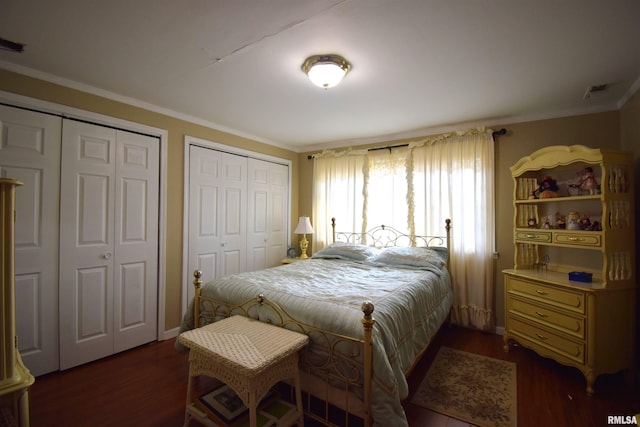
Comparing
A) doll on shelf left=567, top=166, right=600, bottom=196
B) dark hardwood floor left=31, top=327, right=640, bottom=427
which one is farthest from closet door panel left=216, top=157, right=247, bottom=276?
doll on shelf left=567, top=166, right=600, bottom=196

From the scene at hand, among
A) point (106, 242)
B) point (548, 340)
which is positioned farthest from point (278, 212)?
point (548, 340)

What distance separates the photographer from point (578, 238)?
2.47 meters

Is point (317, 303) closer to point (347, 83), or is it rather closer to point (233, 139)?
point (347, 83)

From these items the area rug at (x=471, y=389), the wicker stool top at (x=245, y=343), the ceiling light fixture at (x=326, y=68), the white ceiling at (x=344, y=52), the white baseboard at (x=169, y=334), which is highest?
the white ceiling at (x=344, y=52)

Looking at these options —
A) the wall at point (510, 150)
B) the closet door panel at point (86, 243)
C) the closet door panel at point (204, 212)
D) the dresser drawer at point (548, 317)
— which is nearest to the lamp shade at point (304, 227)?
the closet door panel at point (204, 212)

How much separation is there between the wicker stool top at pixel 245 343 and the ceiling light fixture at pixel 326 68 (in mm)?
1829

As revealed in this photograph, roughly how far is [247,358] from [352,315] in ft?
2.13

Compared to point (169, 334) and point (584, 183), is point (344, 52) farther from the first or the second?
point (169, 334)

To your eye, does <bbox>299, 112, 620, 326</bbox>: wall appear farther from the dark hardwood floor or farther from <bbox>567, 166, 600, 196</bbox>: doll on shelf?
the dark hardwood floor

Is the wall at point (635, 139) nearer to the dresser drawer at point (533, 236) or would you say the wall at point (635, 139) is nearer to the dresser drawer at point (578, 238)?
the dresser drawer at point (578, 238)

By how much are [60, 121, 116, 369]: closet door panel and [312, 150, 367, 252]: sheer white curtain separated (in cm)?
273

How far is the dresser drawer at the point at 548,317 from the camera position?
7.52 feet

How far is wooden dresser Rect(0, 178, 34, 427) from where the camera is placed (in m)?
0.95

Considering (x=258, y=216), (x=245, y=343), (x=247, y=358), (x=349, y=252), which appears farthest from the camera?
(x=258, y=216)
